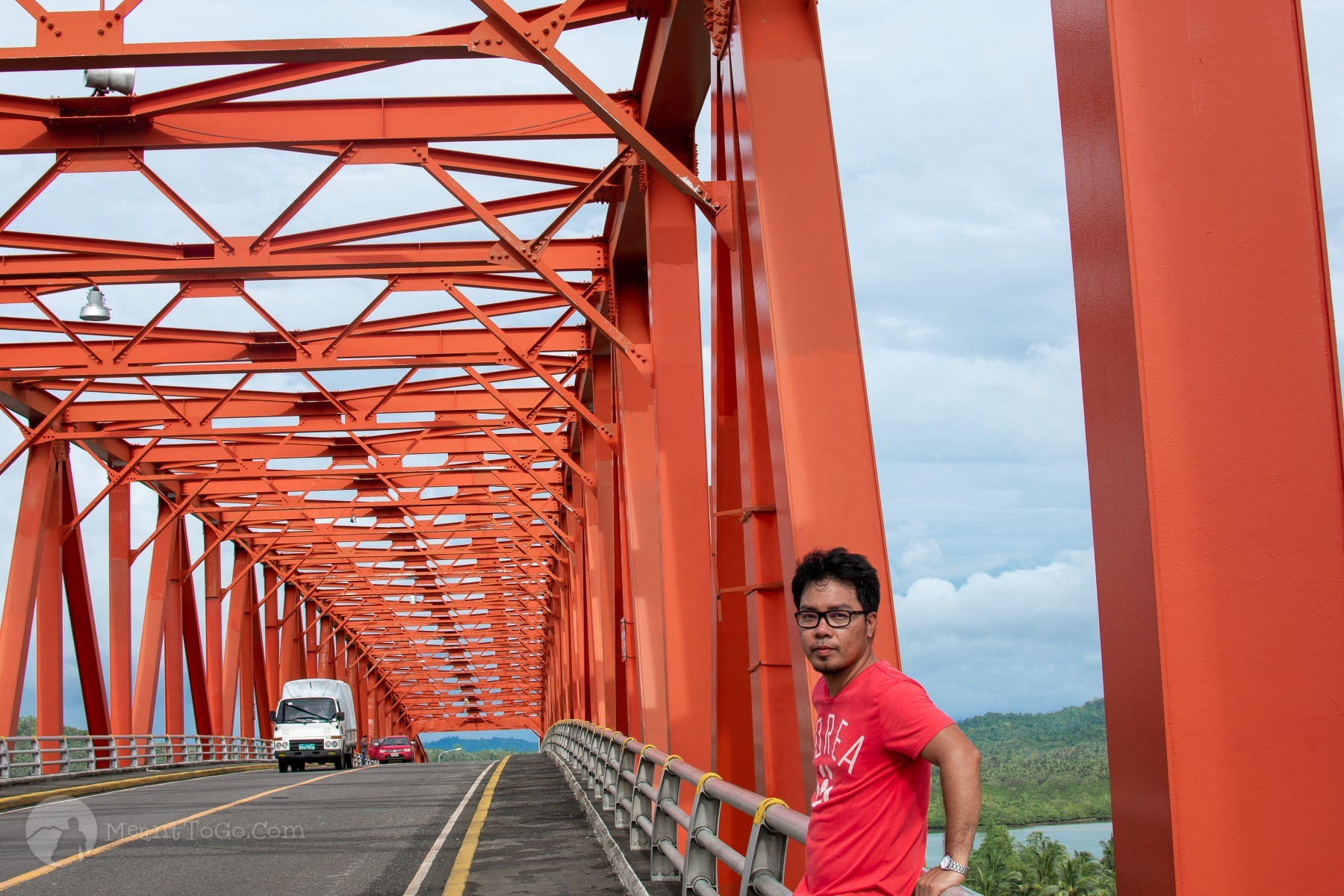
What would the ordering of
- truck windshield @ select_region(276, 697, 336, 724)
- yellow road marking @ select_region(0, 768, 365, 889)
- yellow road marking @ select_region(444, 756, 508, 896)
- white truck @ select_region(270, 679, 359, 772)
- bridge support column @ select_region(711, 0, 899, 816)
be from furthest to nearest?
1. truck windshield @ select_region(276, 697, 336, 724)
2. white truck @ select_region(270, 679, 359, 772)
3. yellow road marking @ select_region(0, 768, 365, 889)
4. yellow road marking @ select_region(444, 756, 508, 896)
5. bridge support column @ select_region(711, 0, 899, 816)

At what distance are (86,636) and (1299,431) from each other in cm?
2897

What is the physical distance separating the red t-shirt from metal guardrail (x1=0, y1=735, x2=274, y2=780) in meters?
22.0

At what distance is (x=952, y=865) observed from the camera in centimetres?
287

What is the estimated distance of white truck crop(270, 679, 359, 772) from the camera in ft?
128

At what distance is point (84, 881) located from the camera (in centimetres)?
983

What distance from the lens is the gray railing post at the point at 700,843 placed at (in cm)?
667

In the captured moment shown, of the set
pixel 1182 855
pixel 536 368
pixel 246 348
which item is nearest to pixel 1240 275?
→ pixel 1182 855

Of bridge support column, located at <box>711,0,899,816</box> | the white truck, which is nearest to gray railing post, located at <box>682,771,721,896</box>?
bridge support column, located at <box>711,0,899,816</box>

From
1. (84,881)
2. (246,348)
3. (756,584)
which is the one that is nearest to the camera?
(756,584)

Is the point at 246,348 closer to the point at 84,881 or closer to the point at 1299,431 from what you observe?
the point at 84,881

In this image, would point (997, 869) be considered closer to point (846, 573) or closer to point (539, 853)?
point (539, 853)

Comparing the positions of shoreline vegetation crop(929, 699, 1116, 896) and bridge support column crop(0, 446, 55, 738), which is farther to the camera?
bridge support column crop(0, 446, 55, 738)

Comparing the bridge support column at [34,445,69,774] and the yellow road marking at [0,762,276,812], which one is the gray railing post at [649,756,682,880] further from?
the bridge support column at [34,445,69,774]

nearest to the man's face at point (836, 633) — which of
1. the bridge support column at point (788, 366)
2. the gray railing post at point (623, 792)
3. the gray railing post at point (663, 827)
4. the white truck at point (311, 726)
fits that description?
the bridge support column at point (788, 366)
